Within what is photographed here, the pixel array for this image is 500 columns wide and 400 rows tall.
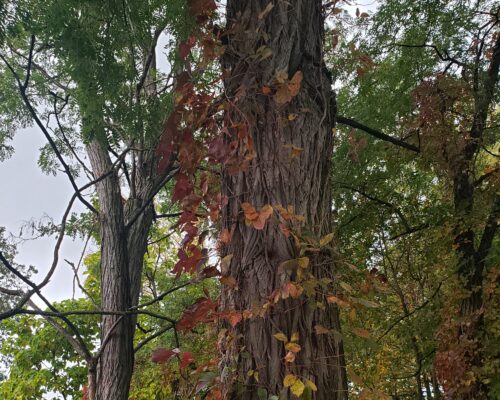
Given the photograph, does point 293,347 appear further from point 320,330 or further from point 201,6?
point 201,6

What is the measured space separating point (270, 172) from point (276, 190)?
6 cm

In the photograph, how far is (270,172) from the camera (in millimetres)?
1554

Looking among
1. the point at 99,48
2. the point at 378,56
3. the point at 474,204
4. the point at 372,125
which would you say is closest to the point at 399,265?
the point at 474,204

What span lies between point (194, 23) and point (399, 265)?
18.2 ft

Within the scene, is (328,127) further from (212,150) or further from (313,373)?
(313,373)

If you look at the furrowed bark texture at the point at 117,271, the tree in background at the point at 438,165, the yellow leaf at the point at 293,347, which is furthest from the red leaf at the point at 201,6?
the tree in background at the point at 438,165

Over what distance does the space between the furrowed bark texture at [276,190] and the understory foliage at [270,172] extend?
0.04 feet

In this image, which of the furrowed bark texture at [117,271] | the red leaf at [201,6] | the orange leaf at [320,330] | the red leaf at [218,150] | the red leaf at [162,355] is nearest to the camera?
the orange leaf at [320,330]

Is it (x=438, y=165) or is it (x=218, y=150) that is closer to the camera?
(x=218, y=150)

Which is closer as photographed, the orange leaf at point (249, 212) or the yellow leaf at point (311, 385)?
the yellow leaf at point (311, 385)

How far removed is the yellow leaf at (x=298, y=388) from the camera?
125cm

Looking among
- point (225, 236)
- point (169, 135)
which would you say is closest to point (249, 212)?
point (225, 236)

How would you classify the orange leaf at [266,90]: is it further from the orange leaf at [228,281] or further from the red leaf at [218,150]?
the orange leaf at [228,281]

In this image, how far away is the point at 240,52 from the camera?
67.4 inches
